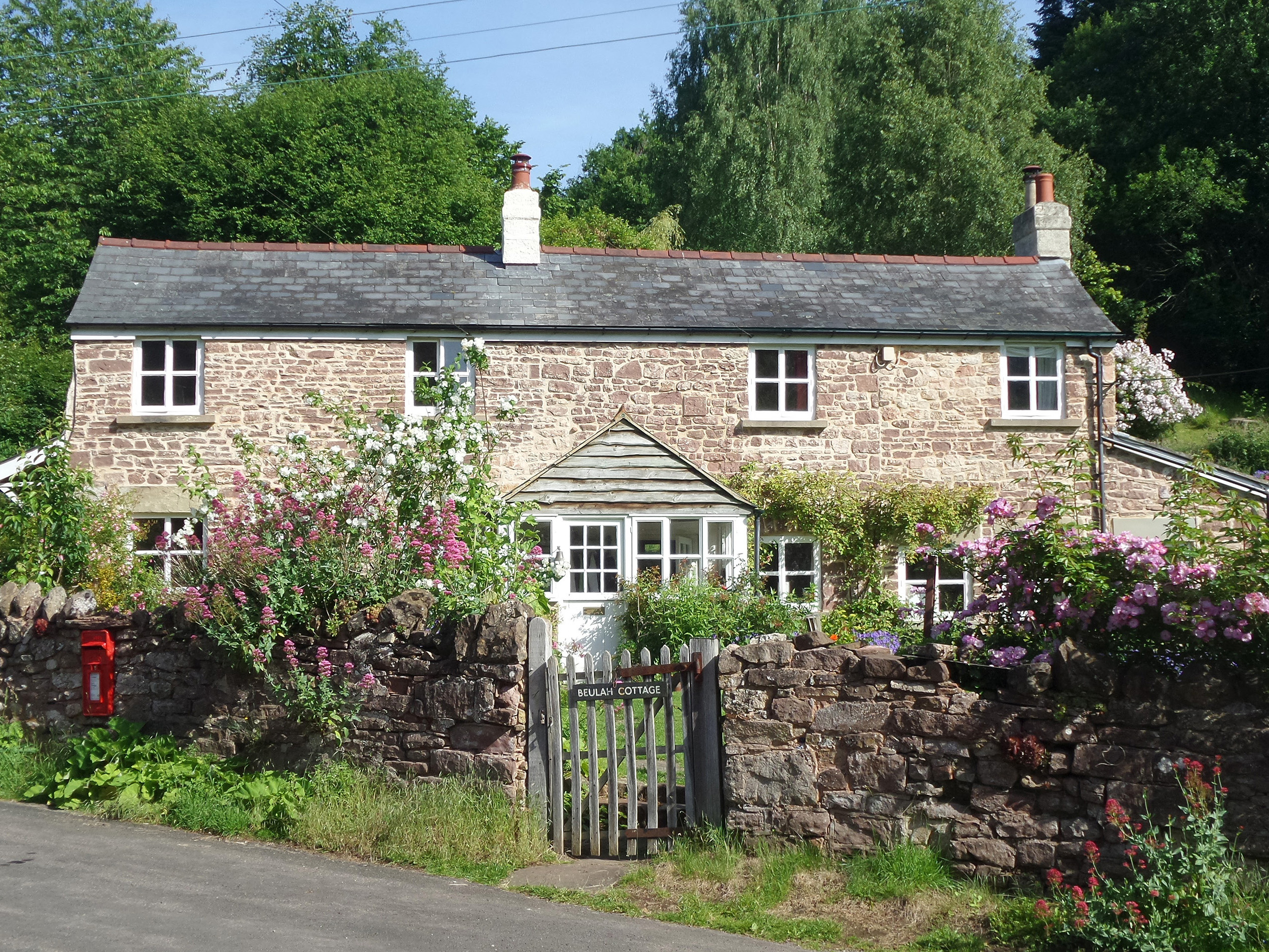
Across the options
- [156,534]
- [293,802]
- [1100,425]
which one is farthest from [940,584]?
[156,534]

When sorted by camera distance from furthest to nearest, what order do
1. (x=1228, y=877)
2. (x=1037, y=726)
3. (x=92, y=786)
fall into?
(x=92, y=786) → (x=1037, y=726) → (x=1228, y=877)

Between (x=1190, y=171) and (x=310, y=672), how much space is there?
28.9 meters

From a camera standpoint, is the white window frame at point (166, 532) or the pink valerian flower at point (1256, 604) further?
the white window frame at point (166, 532)

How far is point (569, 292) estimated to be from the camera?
60.1 feet

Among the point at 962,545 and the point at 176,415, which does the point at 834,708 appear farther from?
the point at 176,415

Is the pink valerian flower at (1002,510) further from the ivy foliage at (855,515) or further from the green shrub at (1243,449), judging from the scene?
the green shrub at (1243,449)

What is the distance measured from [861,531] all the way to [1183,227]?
1912 cm

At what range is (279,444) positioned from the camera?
16.7 meters

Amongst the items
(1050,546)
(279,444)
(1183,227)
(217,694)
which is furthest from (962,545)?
(1183,227)

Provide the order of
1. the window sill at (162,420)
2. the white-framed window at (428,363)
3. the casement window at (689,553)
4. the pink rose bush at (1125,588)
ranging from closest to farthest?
the pink rose bush at (1125,588)
the casement window at (689,553)
the window sill at (162,420)
the white-framed window at (428,363)

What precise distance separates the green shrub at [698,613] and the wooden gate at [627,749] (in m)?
5.89

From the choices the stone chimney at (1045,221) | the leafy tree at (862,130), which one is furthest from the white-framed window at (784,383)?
the leafy tree at (862,130)

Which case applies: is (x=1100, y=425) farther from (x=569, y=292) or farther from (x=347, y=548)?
(x=347, y=548)

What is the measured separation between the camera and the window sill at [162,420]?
664 inches
